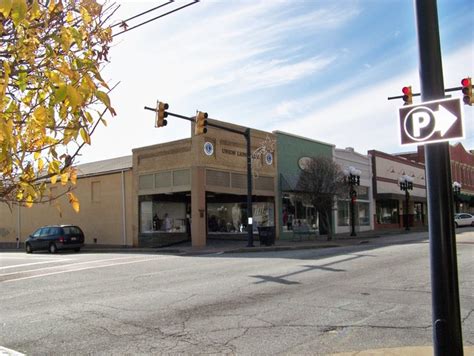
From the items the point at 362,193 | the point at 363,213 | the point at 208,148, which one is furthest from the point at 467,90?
the point at 363,213

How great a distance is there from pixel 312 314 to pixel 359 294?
2051 mm

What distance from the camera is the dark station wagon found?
28.3 meters

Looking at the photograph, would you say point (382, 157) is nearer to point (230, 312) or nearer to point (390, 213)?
point (390, 213)

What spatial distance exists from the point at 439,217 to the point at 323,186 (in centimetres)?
2575

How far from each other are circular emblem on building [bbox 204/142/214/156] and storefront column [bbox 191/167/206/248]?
1065 mm

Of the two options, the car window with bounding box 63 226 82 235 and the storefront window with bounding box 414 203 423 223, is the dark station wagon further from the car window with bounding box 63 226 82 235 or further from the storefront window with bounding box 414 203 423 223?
the storefront window with bounding box 414 203 423 223

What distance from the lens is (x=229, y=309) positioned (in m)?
8.91

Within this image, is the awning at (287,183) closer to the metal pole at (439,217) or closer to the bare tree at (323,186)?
the bare tree at (323,186)

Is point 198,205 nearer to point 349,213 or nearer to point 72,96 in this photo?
point 349,213

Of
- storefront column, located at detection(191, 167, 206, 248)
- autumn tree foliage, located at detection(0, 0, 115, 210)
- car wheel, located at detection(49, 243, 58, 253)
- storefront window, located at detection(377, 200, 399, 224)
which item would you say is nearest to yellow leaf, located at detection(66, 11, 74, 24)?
autumn tree foliage, located at detection(0, 0, 115, 210)

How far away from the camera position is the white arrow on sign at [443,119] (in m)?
4.02

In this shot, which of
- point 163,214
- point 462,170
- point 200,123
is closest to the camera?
point 200,123

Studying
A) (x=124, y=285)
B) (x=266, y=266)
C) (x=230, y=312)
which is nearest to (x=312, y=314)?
(x=230, y=312)

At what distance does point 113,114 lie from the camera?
9.68 feet
